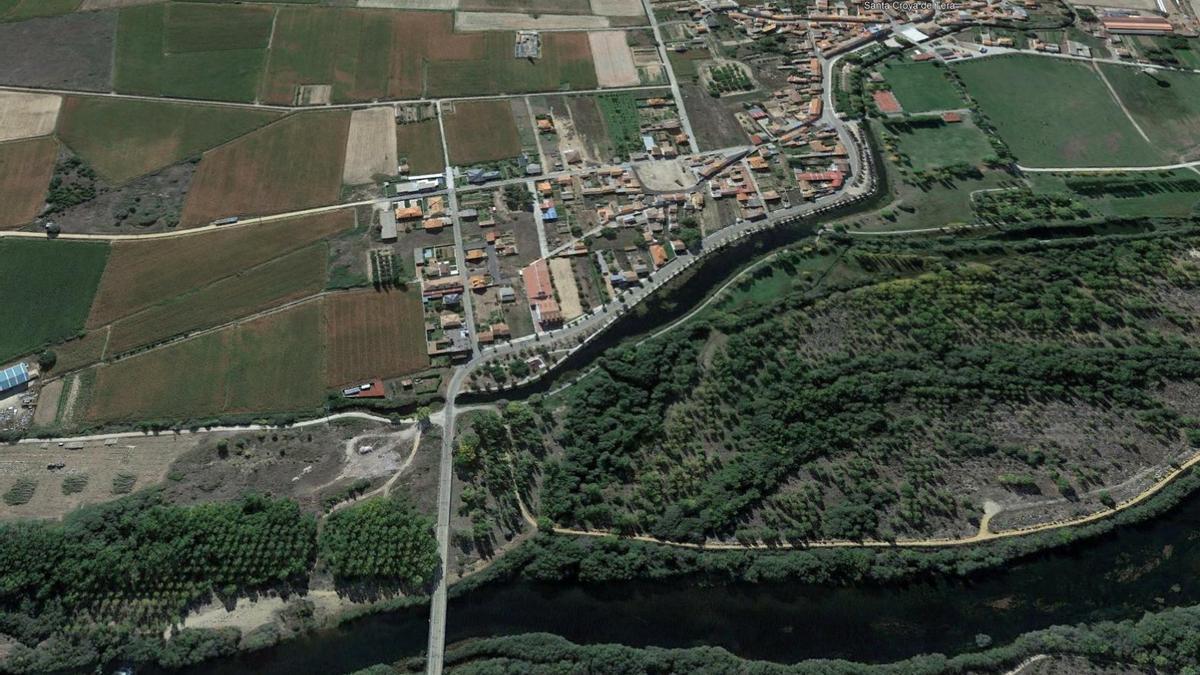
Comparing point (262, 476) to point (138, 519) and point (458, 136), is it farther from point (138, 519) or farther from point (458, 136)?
point (458, 136)

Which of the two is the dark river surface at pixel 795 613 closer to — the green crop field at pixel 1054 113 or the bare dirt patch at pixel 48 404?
the bare dirt patch at pixel 48 404

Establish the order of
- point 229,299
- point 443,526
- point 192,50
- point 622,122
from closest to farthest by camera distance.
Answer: point 443,526 → point 229,299 → point 622,122 → point 192,50

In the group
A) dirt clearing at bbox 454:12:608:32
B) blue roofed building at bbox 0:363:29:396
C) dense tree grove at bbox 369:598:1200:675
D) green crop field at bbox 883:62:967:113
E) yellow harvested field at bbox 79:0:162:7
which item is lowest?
dense tree grove at bbox 369:598:1200:675

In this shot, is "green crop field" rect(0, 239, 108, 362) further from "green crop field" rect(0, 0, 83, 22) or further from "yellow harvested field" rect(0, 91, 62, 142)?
"green crop field" rect(0, 0, 83, 22)

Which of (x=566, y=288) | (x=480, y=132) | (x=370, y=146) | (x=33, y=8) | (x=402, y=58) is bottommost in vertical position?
(x=566, y=288)

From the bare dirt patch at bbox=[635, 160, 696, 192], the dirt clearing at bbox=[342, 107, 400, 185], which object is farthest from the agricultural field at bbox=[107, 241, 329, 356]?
the bare dirt patch at bbox=[635, 160, 696, 192]

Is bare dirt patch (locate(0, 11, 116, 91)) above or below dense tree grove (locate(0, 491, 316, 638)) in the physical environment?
above

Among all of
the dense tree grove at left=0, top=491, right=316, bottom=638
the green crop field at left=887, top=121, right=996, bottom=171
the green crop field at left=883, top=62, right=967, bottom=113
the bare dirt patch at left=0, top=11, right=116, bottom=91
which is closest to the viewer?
the dense tree grove at left=0, top=491, right=316, bottom=638

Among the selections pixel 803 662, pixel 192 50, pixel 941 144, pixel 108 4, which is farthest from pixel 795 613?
pixel 108 4

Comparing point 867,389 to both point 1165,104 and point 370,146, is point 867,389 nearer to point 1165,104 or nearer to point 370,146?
point 370,146
